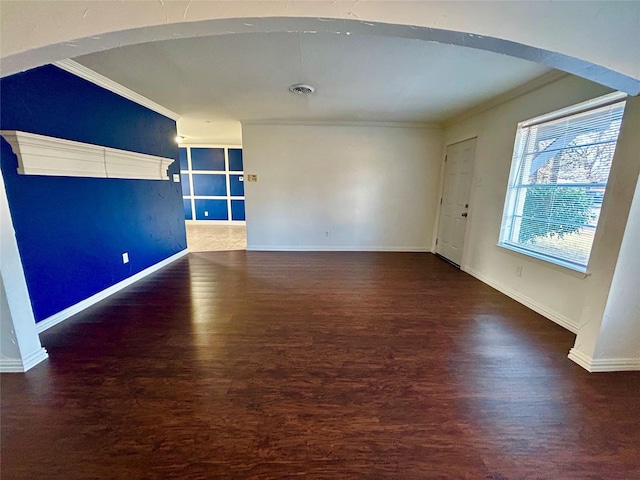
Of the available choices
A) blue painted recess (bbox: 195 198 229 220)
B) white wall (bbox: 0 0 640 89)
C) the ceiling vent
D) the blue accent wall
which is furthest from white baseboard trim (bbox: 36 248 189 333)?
blue painted recess (bbox: 195 198 229 220)

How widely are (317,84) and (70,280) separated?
3260mm

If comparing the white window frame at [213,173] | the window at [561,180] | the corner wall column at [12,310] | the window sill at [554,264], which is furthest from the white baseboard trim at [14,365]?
the white window frame at [213,173]

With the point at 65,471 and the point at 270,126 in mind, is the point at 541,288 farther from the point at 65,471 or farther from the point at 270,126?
the point at 270,126

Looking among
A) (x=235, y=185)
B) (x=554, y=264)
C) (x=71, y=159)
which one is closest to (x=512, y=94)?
(x=554, y=264)

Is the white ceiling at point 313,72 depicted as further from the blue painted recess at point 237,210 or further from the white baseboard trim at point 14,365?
the blue painted recess at point 237,210

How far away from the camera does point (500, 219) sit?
3.23m

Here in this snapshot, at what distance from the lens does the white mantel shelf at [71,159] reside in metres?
2.01

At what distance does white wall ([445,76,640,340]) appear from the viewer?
1666 mm

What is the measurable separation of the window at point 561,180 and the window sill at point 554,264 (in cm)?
2

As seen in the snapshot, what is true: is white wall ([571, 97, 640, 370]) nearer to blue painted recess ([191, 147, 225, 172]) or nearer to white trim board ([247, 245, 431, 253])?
white trim board ([247, 245, 431, 253])

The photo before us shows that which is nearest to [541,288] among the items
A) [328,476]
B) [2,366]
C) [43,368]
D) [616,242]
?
[616,242]

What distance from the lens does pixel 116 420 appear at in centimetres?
137

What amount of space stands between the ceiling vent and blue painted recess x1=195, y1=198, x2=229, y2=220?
19.4ft

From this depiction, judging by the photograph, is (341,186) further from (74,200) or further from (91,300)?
(91,300)
